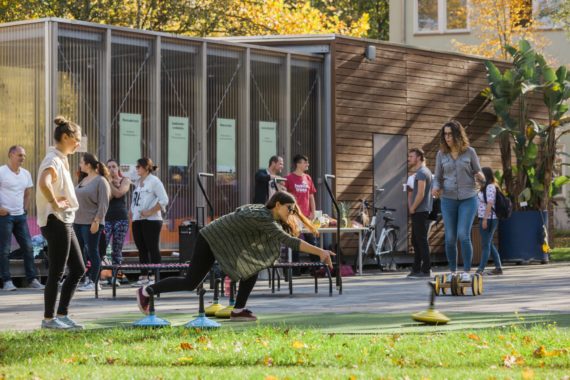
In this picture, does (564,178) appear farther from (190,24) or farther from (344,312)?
(344,312)

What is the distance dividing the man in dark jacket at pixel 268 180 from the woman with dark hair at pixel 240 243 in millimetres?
8105

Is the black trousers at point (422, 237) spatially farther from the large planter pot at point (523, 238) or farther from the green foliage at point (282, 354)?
the green foliage at point (282, 354)

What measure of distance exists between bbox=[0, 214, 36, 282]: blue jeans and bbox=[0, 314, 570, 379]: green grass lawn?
7.70 m

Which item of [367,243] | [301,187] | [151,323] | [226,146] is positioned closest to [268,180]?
[301,187]

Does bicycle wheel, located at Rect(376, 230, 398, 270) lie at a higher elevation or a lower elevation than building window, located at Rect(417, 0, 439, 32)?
lower

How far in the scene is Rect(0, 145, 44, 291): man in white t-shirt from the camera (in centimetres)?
1869

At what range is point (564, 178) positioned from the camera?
2928cm

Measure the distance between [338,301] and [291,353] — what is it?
6310mm

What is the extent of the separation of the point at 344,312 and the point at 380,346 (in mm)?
3956

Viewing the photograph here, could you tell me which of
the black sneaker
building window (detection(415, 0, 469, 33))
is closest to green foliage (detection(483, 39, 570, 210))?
the black sneaker

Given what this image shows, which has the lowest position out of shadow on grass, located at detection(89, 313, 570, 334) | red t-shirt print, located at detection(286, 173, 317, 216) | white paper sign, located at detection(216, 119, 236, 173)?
shadow on grass, located at detection(89, 313, 570, 334)

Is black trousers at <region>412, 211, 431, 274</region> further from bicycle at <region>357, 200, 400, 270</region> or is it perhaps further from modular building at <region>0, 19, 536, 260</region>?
modular building at <region>0, 19, 536, 260</region>

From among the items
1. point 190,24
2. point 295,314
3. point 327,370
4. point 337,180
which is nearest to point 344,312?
point 295,314

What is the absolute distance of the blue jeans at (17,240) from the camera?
18.7 metres
